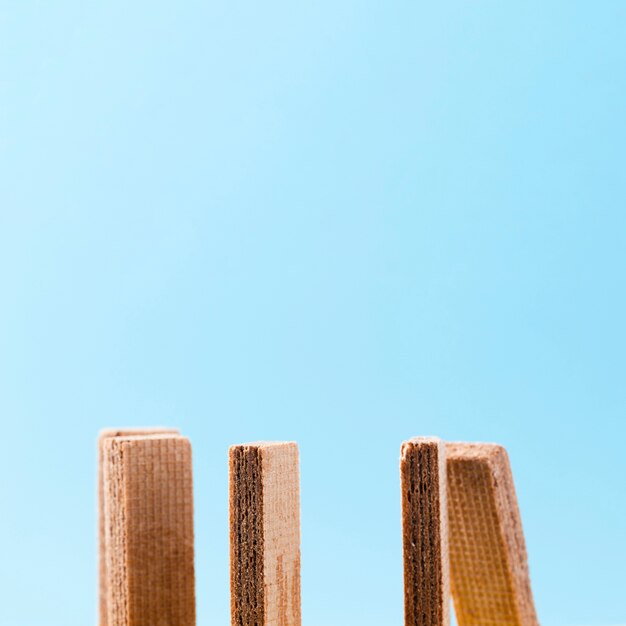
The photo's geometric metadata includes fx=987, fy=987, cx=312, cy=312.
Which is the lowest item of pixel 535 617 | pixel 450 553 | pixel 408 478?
pixel 535 617

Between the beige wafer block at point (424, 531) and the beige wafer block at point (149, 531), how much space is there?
0.44m

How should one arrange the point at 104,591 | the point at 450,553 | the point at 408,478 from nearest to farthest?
the point at 408,478 < the point at 450,553 < the point at 104,591

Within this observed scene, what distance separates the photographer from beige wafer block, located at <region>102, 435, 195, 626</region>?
1.75 m

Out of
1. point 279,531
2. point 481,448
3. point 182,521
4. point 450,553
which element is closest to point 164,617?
point 182,521

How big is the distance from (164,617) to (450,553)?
1.73ft

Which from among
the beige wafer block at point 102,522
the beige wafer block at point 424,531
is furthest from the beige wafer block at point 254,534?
the beige wafer block at point 102,522

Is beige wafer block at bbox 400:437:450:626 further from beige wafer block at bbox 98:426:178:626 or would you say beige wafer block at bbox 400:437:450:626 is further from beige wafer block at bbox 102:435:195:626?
beige wafer block at bbox 98:426:178:626

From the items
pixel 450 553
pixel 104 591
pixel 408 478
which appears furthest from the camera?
pixel 104 591

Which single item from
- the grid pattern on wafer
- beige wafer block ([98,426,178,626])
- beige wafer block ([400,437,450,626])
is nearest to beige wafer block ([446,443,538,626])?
beige wafer block ([400,437,450,626])

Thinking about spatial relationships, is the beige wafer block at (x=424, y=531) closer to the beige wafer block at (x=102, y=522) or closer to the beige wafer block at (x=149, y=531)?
the beige wafer block at (x=149, y=531)

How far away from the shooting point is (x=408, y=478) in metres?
1.60

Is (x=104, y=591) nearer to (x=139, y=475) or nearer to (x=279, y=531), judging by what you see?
(x=139, y=475)

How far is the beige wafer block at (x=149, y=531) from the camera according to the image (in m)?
1.75

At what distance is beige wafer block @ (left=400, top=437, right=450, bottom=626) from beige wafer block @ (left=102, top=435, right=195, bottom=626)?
17.2 inches
